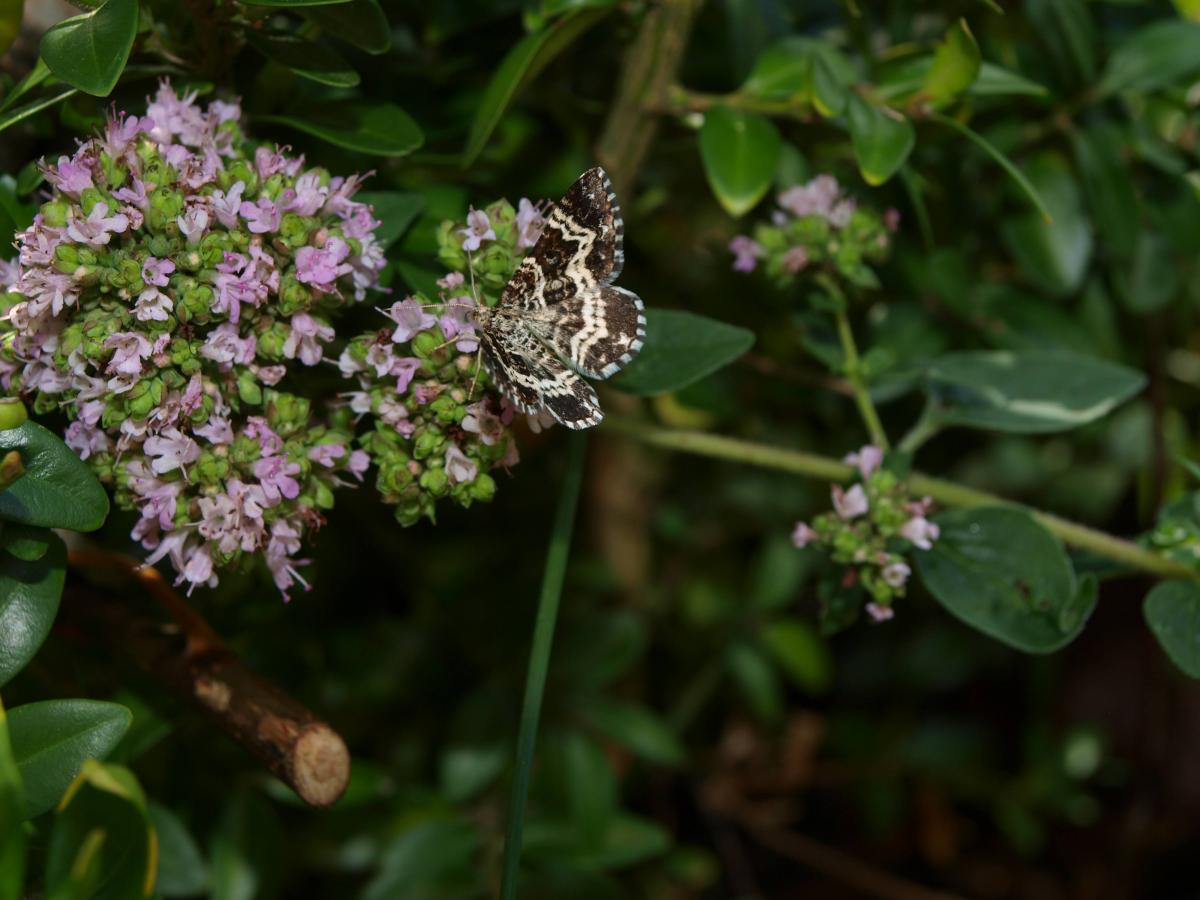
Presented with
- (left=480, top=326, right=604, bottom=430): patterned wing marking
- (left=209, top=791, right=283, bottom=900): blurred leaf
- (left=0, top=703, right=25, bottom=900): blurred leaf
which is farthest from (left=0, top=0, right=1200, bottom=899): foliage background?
(left=0, top=703, right=25, bottom=900): blurred leaf

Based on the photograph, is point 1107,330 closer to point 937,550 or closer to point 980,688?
point 937,550

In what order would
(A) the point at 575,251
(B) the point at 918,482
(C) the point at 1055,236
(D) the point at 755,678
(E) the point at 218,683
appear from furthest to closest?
(D) the point at 755,678, (C) the point at 1055,236, (B) the point at 918,482, (E) the point at 218,683, (A) the point at 575,251

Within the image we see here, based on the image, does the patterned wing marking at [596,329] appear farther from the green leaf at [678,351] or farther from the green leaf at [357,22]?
the green leaf at [357,22]

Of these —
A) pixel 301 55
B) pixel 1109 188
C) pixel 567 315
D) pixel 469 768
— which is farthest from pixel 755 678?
pixel 301 55

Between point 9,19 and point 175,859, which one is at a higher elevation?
point 9,19

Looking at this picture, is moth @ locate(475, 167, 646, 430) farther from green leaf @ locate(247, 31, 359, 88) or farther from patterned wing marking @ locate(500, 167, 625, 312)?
green leaf @ locate(247, 31, 359, 88)

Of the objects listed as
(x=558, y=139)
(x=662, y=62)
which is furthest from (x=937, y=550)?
(x=558, y=139)

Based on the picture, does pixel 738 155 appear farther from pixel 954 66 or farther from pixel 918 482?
pixel 918 482
